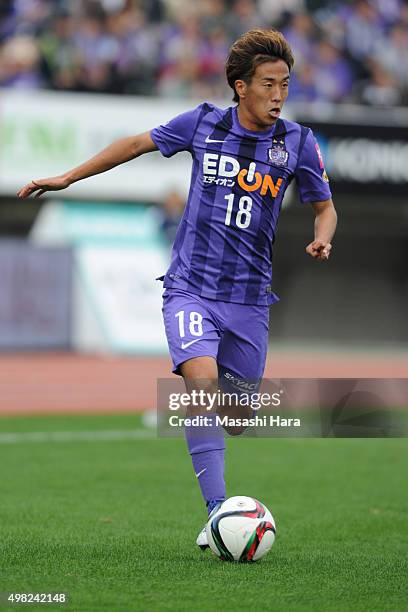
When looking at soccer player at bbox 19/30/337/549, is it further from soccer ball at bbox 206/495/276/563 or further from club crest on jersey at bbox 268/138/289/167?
soccer ball at bbox 206/495/276/563

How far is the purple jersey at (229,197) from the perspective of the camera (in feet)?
18.0

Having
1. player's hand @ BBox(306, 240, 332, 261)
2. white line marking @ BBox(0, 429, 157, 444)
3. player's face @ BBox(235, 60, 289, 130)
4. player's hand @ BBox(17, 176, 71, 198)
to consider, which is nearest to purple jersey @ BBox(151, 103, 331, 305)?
player's face @ BBox(235, 60, 289, 130)

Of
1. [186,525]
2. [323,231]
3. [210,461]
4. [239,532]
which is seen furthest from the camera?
[186,525]

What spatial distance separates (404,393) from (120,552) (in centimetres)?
714

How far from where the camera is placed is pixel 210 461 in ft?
17.5

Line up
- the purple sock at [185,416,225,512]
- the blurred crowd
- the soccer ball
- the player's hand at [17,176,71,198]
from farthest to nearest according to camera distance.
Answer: the blurred crowd → the player's hand at [17,176,71,198] → the purple sock at [185,416,225,512] → the soccer ball

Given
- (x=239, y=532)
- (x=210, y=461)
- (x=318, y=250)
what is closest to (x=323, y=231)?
(x=318, y=250)

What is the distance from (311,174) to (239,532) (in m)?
1.70

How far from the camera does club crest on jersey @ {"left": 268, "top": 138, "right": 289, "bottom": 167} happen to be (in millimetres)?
5512

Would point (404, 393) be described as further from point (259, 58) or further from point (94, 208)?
point (94, 208)

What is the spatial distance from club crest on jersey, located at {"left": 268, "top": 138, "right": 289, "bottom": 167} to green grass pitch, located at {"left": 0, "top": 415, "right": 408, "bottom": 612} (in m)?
1.80

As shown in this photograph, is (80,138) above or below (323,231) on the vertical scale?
above

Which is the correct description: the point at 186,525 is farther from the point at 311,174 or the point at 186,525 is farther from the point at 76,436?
the point at 76,436

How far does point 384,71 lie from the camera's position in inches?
896
